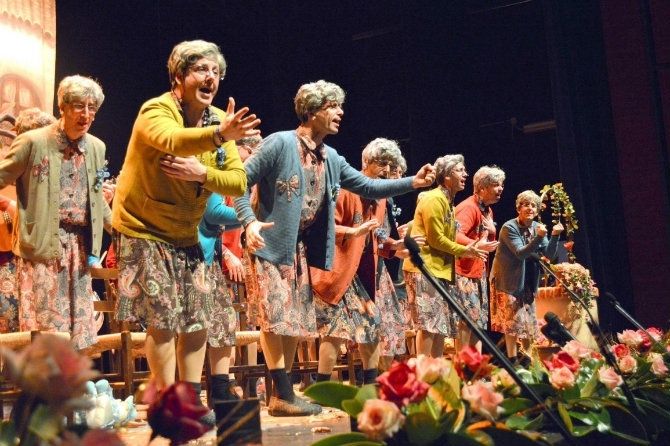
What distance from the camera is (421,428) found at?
4.40 ft

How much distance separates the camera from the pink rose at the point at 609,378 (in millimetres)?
1973

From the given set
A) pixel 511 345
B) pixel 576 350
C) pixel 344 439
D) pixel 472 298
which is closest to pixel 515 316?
pixel 511 345

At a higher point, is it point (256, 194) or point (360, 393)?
point (256, 194)

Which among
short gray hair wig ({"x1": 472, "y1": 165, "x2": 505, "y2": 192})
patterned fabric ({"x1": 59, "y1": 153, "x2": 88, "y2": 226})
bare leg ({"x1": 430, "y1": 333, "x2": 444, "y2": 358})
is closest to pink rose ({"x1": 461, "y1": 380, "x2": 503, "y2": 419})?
patterned fabric ({"x1": 59, "y1": 153, "x2": 88, "y2": 226})

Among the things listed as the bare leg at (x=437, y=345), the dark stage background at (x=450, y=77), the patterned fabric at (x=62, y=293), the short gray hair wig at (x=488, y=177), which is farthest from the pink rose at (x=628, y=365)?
the dark stage background at (x=450, y=77)

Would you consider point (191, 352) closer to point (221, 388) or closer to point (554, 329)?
point (221, 388)

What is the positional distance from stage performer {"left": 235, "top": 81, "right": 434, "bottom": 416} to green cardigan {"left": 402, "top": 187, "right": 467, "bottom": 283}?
1.21 meters

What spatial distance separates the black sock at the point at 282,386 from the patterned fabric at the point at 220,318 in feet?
1.79

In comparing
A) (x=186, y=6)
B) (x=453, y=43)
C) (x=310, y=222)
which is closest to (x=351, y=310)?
(x=310, y=222)

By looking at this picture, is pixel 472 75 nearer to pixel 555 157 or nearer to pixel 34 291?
pixel 555 157

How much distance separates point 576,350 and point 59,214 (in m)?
2.11

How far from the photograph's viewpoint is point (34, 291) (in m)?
3.45

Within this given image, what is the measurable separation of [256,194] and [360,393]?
2382 mm

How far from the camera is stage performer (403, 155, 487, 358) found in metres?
5.07
